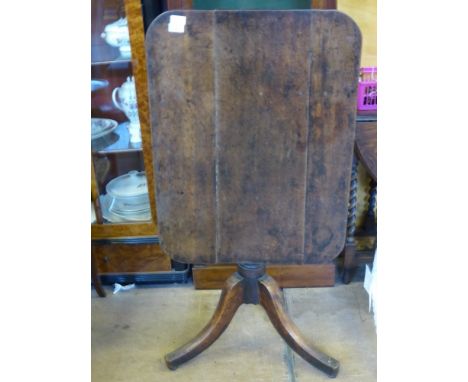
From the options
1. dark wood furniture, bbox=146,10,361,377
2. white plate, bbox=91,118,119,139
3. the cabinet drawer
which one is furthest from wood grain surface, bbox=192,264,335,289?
white plate, bbox=91,118,119,139

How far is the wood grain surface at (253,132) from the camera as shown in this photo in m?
1.27

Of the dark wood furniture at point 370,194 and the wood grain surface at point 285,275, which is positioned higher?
the dark wood furniture at point 370,194

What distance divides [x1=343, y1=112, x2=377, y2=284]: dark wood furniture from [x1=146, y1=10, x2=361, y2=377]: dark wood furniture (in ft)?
1.26

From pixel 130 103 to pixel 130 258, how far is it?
0.65m

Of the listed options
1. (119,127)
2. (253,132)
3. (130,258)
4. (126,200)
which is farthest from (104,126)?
(253,132)

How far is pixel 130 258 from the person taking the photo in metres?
2.03

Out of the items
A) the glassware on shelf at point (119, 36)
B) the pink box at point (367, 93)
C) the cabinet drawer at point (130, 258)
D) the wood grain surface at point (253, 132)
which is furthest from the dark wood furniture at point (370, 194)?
the glassware on shelf at point (119, 36)

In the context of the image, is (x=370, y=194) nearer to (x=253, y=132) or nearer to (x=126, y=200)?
(x=253, y=132)

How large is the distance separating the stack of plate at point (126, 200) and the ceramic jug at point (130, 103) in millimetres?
172

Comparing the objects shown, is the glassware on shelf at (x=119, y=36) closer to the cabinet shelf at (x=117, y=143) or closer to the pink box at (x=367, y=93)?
the cabinet shelf at (x=117, y=143)

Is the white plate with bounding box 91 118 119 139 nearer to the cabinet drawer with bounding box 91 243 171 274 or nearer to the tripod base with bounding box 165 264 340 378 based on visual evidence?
the cabinet drawer with bounding box 91 243 171 274

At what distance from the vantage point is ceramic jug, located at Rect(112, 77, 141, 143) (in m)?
1.80
